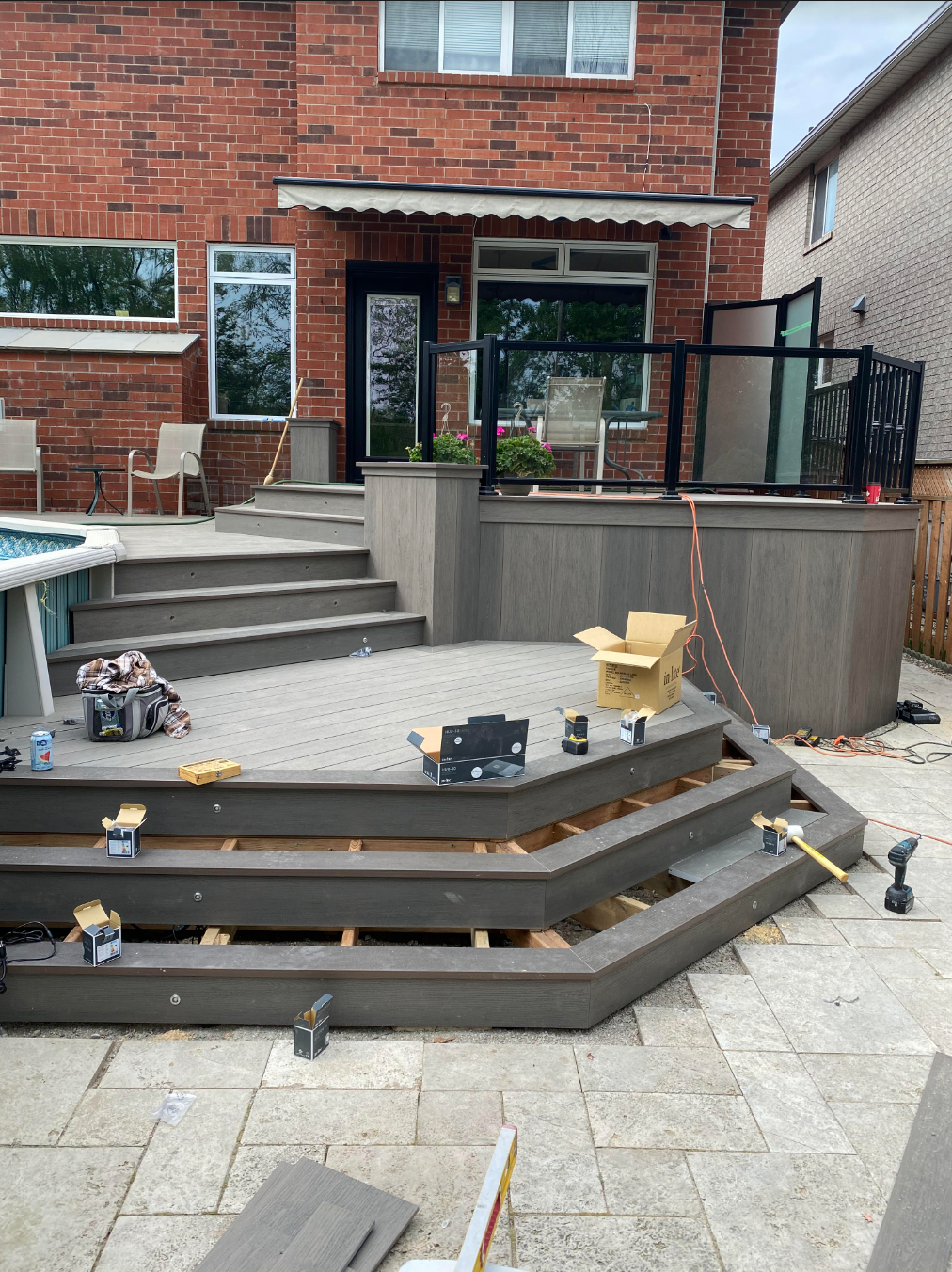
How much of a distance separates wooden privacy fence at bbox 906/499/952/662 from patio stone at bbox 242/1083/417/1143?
783cm

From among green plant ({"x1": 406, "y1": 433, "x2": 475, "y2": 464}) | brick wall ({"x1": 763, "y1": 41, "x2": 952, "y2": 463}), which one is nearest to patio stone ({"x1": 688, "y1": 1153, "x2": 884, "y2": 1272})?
green plant ({"x1": 406, "y1": 433, "x2": 475, "y2": 464})

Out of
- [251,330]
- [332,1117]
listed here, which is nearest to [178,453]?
[251,330]

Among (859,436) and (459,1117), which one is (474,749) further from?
(859,436)

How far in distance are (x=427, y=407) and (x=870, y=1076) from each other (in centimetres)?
465

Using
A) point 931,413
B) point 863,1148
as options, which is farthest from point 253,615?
Answer: point 931,413

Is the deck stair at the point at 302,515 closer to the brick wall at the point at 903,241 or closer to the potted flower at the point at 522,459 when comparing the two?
the potted flower at the point at 522,459

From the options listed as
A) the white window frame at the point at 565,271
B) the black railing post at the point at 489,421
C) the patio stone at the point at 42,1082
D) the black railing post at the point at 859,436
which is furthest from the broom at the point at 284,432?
the patio stone at the point at 42,1082

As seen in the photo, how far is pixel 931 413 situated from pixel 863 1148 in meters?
9.82

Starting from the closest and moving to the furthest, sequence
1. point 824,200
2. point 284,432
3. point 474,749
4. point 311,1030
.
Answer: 1. point 311,1030
2. point 474,749
3. point 284,432
4. point 824,200

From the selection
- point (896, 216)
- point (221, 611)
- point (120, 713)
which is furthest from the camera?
point (896, 216)

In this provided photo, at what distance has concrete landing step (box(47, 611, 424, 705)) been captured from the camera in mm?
4246

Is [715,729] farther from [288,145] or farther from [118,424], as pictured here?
[288,145]

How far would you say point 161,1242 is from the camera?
202cm

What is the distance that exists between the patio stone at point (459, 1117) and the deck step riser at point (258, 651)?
2531 millimetres
